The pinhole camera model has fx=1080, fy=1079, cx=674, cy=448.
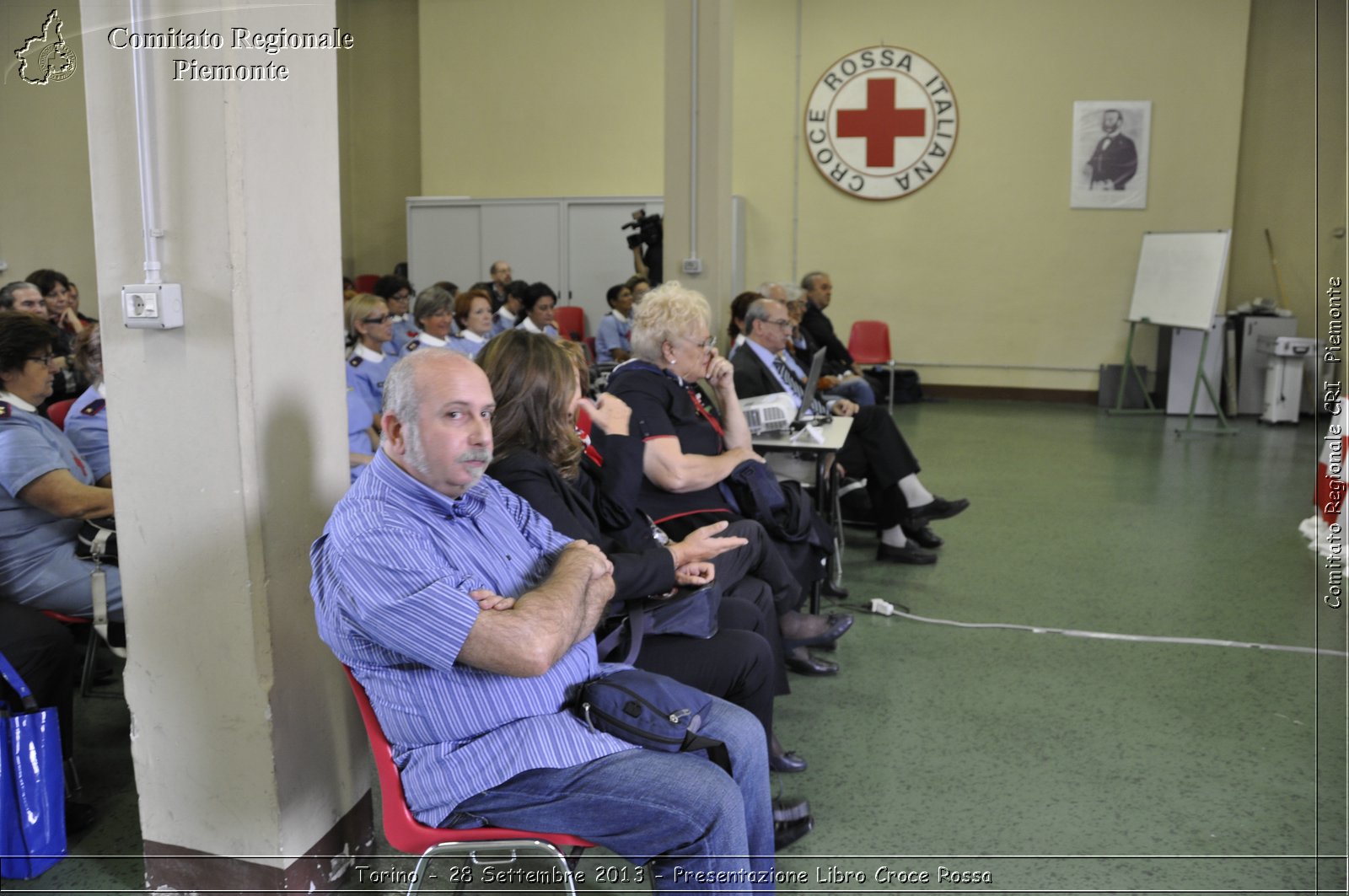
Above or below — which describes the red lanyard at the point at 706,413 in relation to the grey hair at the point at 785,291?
below

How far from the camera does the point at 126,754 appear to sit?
2.69 meters

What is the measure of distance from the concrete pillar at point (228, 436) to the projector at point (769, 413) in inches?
78.0

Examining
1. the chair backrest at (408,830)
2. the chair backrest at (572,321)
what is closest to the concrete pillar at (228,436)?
the chair backrest at (408,830)

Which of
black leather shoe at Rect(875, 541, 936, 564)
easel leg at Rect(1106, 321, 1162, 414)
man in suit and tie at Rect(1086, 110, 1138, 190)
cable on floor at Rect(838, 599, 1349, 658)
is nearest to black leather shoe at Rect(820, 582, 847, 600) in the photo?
cable on floor at Rect(838, 599, 1349, 658)

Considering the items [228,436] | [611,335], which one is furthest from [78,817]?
[611,335]

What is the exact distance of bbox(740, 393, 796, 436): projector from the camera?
3.90 m

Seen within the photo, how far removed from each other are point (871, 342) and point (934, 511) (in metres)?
5.02

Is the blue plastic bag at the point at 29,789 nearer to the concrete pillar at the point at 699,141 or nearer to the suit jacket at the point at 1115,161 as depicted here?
the concrete pillar at the point at 699,141

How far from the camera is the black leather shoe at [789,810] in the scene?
2.35m

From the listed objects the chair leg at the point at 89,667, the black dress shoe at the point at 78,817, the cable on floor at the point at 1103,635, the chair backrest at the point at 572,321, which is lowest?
the cable on floor at the point at 1103,635

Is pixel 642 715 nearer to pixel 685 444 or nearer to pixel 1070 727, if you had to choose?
pixel 685 444

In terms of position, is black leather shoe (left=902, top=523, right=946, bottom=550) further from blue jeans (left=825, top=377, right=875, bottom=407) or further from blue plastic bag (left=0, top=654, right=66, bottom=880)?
blue plastic bag (left=0, top=654, right=66, bottom=880)

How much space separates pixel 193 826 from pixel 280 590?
487mm

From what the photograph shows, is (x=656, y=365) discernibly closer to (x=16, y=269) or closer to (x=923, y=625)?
(x=923, y=625)
